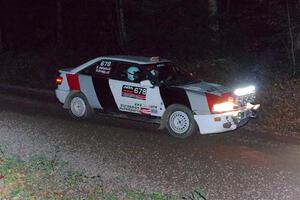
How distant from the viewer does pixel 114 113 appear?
36.4 ft

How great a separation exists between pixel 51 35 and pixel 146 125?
15927 millimetres

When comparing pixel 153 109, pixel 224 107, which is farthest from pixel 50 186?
pixel 224 107

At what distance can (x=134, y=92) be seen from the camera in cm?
1062

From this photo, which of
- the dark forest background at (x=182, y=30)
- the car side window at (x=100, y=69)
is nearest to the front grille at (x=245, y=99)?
the car side window at (x=100, y=69)

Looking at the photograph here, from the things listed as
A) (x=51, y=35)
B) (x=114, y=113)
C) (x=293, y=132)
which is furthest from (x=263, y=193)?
(x=51, y=35)

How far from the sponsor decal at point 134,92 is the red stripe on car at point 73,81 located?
1.36 meters

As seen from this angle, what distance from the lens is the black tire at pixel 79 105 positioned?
1155 cm

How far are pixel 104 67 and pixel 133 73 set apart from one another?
2.78 ft

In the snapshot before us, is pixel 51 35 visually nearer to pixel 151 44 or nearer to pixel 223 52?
pixel 151 44

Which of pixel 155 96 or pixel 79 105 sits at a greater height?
pixel 155 96

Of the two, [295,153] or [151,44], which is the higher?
[151,44]

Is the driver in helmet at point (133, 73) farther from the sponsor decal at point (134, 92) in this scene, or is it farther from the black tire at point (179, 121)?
the black tire at point (179, 121)

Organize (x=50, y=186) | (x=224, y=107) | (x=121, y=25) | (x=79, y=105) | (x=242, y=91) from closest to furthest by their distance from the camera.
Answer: (x=50, y=186) → (x=224, y=107) → (x=242, y=91) → (x=79, y=105) → (x=121, y=25)

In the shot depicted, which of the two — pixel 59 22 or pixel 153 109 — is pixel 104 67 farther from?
pixel 59 22
